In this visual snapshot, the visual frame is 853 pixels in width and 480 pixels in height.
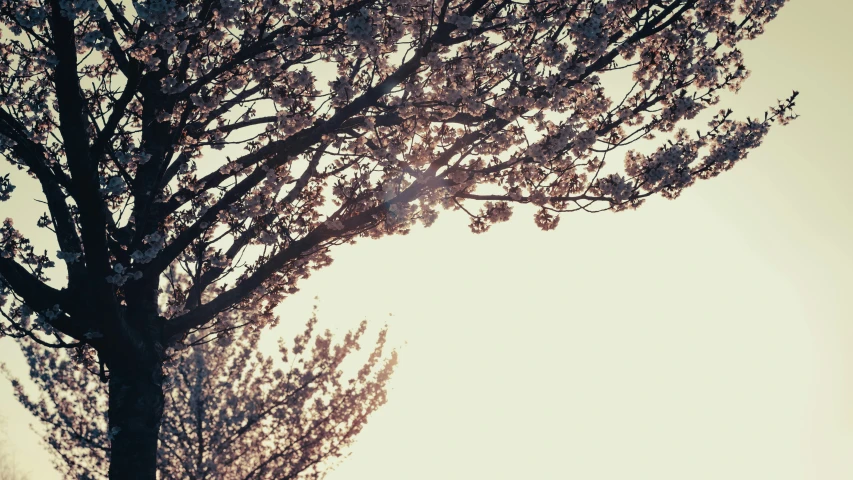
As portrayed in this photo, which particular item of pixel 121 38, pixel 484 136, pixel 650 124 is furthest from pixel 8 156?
pixel 650 124

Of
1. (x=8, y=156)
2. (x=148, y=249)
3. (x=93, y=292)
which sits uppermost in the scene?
(x=8, y=156)

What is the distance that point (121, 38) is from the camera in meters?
7.08

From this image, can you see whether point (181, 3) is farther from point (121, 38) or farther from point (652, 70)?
point (652, 70)

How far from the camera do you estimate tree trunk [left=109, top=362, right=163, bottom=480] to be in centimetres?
704

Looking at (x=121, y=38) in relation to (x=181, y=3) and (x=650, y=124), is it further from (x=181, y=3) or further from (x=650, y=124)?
(x=650, y=124)

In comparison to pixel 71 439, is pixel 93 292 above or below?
below

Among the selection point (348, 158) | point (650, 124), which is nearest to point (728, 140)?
point (650, 124)

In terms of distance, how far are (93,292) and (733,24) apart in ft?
26.7

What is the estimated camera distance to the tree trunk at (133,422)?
704 centimetres

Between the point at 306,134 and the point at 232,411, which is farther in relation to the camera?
Result: the point at 232,411

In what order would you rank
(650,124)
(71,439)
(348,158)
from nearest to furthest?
(650,124) < (348,158) < (71,439)

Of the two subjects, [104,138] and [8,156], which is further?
[8,156]

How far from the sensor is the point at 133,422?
7145 millimetres

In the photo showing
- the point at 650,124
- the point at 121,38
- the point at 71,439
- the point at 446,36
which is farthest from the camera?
the point at 71,439
